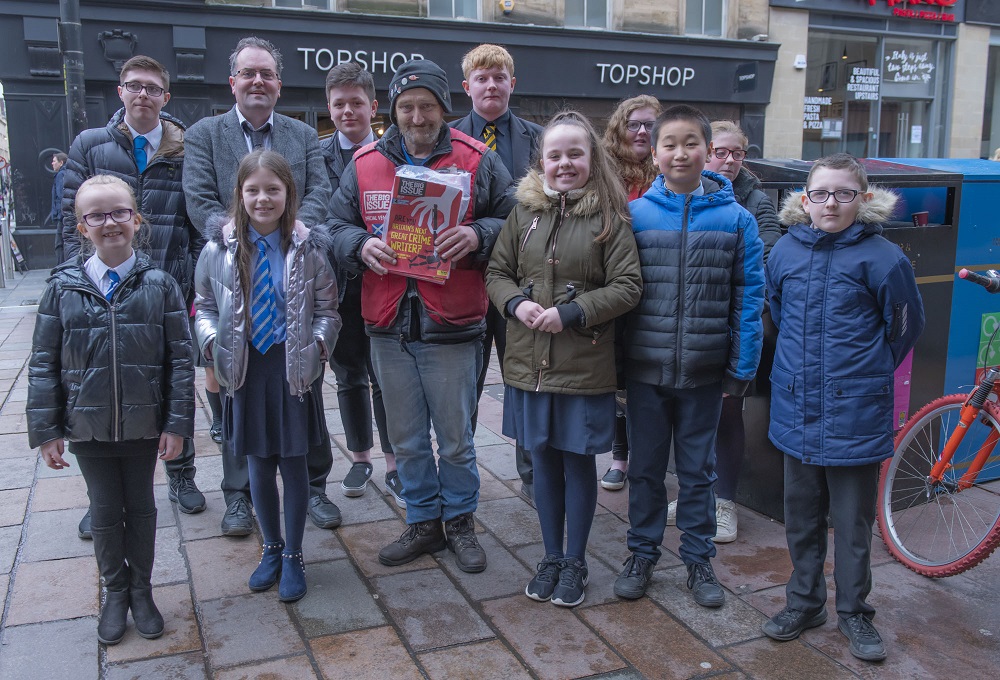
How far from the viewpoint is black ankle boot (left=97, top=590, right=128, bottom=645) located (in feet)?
10.4

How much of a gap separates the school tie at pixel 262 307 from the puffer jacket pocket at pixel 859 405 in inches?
87.5

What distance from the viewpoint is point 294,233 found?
3463 mm

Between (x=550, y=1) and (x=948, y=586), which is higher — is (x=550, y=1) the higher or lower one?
the higher one

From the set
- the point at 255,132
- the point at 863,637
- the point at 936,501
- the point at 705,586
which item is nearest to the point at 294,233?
the point at 255,132

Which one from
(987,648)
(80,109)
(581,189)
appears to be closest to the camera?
(987,648)

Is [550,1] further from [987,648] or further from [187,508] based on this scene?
[987,648]

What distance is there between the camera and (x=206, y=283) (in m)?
3.43

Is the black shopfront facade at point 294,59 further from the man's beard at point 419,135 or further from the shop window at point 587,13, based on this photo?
the man's beard at point 419,135

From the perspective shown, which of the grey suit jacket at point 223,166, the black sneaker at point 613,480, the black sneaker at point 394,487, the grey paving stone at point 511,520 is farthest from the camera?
the black sneaker at point 613,480

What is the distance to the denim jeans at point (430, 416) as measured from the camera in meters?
3.78

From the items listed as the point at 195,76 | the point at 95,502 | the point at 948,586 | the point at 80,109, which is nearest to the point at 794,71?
the point at 195,76

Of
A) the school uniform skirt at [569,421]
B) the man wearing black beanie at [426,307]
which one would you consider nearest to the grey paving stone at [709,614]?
the school uniform skirt at [569,421]

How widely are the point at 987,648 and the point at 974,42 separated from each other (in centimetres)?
1845

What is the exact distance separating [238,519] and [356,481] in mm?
728
